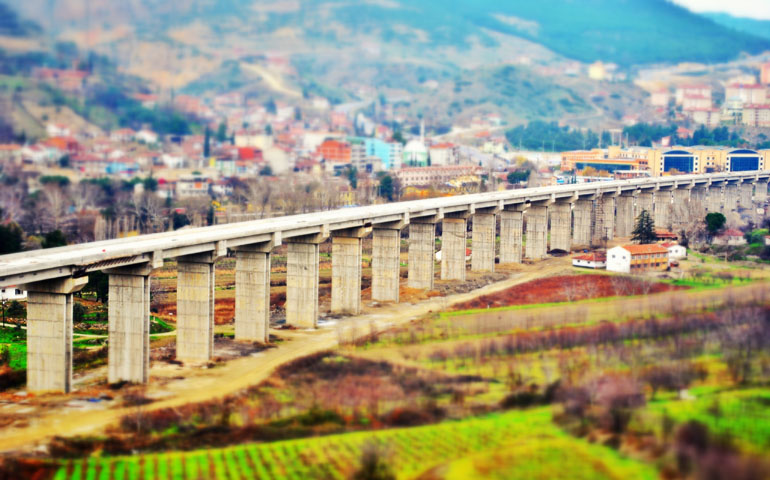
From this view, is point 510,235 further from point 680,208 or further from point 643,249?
point 680,208

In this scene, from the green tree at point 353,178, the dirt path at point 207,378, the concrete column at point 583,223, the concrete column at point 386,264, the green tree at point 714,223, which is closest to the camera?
the dirt path at point 207,378

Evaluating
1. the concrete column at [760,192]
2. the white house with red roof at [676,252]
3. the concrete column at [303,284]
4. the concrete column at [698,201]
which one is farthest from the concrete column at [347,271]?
the concrete column at [760,192]

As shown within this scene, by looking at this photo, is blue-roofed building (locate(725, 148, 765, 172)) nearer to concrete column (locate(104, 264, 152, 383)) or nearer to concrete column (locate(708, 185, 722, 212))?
concrete column (locate(708, 185, 722, 212))

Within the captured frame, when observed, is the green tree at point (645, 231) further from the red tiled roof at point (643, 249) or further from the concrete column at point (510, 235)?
the red tiled roof at point (643, 249)

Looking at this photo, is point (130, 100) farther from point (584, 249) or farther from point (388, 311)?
point (388, 311)

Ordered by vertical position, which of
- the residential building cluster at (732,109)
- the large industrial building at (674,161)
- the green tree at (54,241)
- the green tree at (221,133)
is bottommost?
the green tree at (54,241)

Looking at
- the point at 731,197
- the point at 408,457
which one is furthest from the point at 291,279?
the point at 731,197

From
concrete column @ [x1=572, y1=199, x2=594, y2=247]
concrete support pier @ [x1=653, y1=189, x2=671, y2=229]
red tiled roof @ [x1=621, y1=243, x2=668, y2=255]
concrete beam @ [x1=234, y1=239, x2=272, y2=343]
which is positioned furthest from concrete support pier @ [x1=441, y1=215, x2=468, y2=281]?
concrete support pier @ [x1=653, y1=189, x2=671, y2=229]
